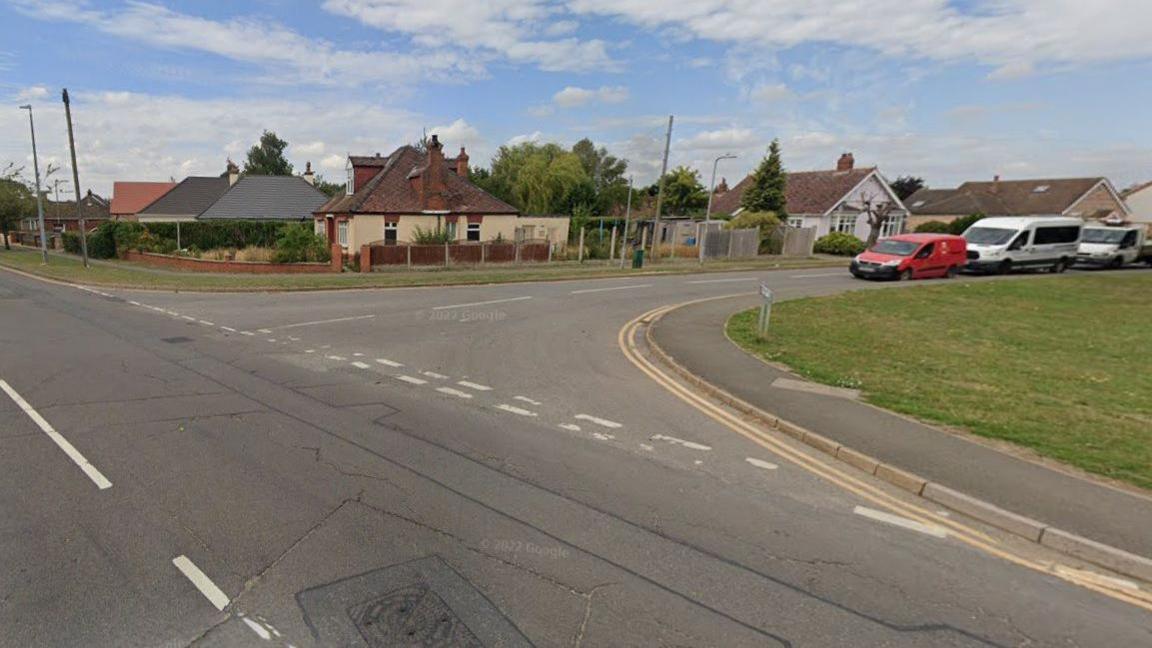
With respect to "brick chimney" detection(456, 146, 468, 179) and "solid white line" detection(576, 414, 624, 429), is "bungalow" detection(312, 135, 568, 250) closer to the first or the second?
"brick chimney" detection(456, 146, 468, 179)

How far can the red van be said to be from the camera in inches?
867

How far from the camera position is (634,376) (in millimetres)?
8789

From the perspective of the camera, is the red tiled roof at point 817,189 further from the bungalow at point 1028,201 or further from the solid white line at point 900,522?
the solid white line at point 900,522

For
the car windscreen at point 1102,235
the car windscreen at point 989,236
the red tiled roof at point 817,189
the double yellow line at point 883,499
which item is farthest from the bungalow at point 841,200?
the double yellow line at point 883,499

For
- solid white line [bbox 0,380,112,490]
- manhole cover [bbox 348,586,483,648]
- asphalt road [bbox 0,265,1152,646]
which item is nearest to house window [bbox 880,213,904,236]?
asphalt road [bbox 0,265,1152,646]

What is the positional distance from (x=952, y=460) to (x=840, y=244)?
38702 mm

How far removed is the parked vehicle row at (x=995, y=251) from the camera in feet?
73.0

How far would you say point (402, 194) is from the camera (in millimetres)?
31250

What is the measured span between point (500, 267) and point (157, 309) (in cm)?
1530

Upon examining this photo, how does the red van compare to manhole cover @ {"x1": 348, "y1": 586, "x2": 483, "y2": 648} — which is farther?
the red van

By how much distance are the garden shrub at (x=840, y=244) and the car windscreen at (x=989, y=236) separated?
1437cm

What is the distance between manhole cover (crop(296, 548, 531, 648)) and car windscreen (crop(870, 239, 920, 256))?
941 inches

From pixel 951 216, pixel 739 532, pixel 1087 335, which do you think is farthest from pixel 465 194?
→ pixel 951 216

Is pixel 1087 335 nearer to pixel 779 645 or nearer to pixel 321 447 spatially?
pixel 779 645
